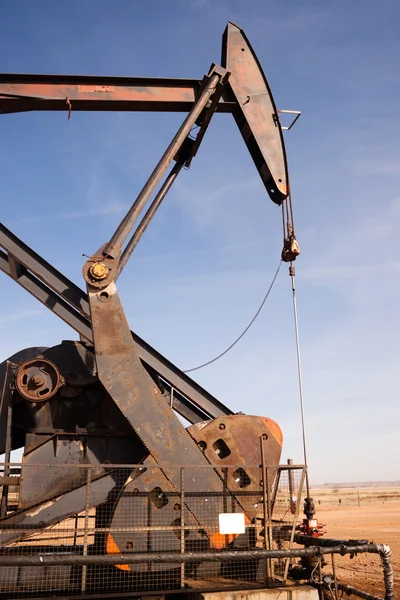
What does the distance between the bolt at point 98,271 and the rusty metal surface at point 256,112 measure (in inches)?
122

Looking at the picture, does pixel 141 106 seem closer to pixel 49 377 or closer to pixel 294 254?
pixel 294 254

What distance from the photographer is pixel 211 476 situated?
6223mm

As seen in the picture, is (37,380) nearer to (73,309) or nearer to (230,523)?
(73,309)

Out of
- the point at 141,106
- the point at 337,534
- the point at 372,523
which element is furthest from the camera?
the point at 372,523

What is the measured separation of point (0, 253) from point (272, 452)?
4790 millimetres

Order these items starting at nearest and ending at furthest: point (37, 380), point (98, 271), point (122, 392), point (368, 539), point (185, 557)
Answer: point (185, 557)
point (122, 392)
point (98, 271)
point (37, 380)
point (368, 539)

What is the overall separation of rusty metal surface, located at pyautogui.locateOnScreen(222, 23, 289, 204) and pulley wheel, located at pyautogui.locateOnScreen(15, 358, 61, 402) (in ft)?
13.9

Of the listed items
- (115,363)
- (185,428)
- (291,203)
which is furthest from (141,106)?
(185,428)

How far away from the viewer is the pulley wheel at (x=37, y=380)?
263 inches

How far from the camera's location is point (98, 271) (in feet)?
21.0

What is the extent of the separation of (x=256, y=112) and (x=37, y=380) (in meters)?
5.01

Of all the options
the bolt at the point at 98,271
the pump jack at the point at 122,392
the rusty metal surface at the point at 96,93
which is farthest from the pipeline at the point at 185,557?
the rusty metal surface at the point at 96,93

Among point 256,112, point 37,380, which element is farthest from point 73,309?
point 256,112

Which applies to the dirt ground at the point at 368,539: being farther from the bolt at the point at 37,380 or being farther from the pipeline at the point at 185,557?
the bolt at the point at 37,380
